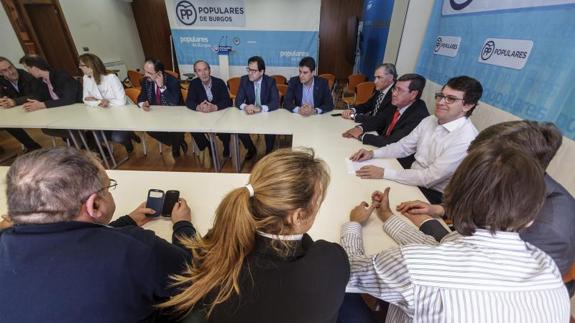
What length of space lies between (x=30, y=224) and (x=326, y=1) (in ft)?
27.9

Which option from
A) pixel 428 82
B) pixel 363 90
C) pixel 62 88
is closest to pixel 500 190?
pixel 428 82

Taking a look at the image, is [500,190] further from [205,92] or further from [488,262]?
[205,92]

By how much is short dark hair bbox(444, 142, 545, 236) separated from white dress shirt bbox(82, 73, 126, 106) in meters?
3.83

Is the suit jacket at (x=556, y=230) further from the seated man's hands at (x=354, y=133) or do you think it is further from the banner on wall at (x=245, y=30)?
the banner on wall at (x=245, y=30)

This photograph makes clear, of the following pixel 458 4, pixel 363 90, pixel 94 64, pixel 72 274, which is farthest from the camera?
pixel 363 90

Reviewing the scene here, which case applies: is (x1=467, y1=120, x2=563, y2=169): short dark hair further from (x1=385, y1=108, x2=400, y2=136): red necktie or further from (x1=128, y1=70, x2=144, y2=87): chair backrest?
(x1=128, y1=70, x2=144, y2=87): chair backrest

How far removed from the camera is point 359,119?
2850mm

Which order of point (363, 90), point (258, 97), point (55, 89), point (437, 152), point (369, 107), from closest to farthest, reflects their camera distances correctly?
point (437, 152)
point (369, 107)
point (55, 89)
point (258, 97)
point (363, 90)

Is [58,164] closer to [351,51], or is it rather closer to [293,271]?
[293,271]

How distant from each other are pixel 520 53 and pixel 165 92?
3840 millimetres

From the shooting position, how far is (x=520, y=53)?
197 centimetres

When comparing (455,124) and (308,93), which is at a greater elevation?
(455,124)

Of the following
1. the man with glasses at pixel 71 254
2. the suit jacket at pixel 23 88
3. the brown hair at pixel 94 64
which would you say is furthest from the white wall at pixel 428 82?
the suit jacket at pixel 23 88

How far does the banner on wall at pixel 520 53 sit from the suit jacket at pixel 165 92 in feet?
11.6
